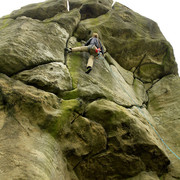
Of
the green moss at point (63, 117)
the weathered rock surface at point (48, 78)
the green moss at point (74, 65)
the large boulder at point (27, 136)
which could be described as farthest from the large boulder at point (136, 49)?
the large boulder at point (27, 136)

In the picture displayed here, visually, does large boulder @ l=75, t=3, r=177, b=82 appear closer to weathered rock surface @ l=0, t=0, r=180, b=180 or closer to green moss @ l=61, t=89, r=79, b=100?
weathered rock surface @ l=0, t=0, r=180, b=180

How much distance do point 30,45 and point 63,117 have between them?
3.40 meters

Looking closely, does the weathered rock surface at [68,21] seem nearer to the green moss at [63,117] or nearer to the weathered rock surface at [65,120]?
the weathered rock surface at [65,120]

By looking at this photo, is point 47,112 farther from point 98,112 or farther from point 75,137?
point 98,112

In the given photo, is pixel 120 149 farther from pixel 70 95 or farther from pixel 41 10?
pixel 41 10

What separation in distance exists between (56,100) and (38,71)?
1338 millimetres

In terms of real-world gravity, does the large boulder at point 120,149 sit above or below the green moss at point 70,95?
below

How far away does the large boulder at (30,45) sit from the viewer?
6.04 meters

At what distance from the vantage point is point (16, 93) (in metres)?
4.92

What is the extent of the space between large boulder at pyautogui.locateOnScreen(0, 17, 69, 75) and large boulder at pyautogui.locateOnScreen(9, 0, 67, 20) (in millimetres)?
4195

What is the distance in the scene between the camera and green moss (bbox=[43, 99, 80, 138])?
16.5ft

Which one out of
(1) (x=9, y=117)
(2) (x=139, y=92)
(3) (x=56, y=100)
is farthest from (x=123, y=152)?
(2) (x=139, y=92)

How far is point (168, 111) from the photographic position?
9.59m

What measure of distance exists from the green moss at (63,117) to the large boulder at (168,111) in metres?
4.34
